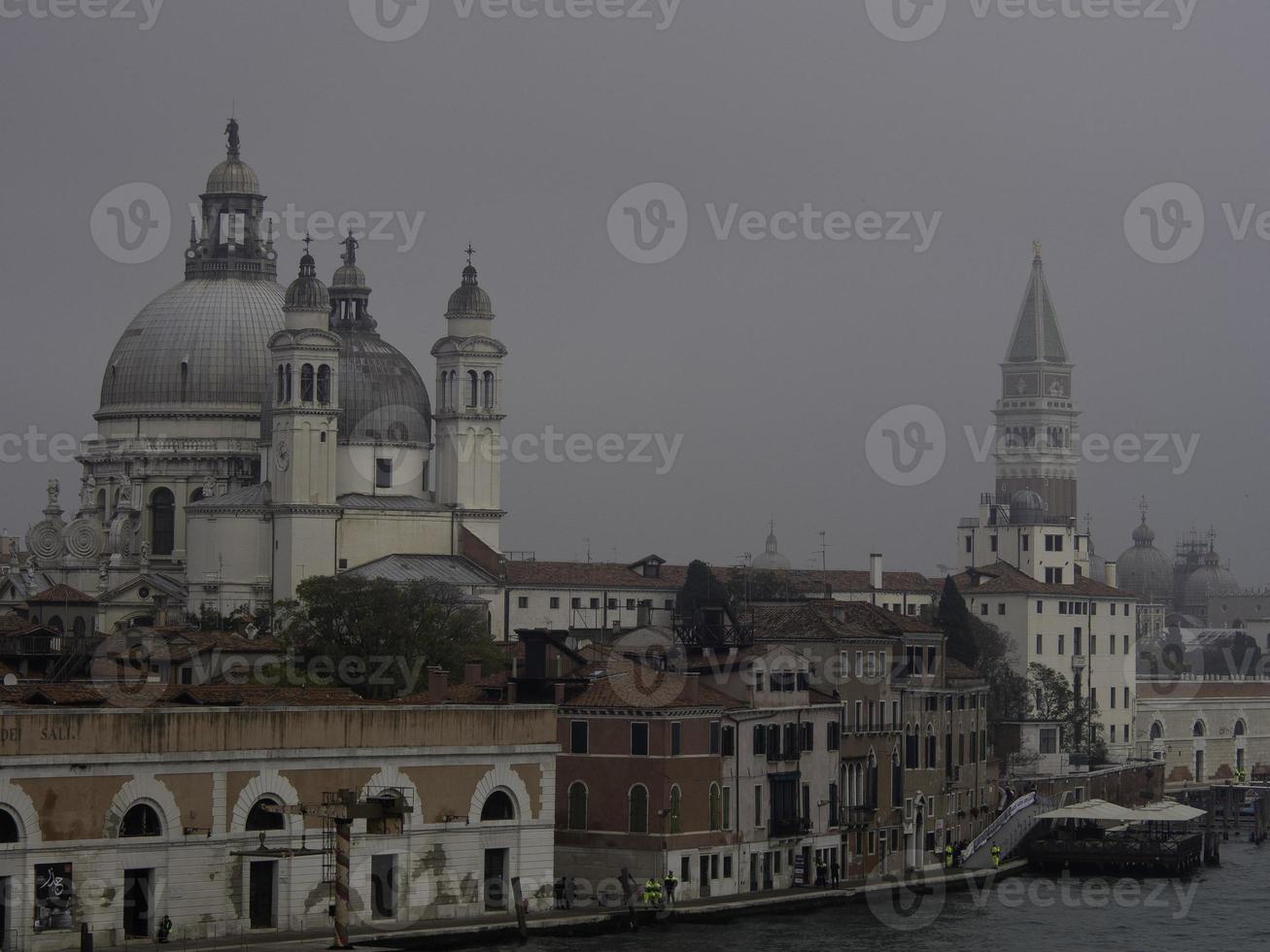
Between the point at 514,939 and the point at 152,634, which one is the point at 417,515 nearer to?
the point at 152,634

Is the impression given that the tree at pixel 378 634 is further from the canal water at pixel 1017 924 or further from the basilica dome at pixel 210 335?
the basilica dome at pixel 210 335

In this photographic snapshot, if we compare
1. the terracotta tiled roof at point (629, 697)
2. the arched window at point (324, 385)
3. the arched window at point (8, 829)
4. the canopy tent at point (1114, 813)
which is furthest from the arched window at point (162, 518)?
the arched window at point (8, 829)

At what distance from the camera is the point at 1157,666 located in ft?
373

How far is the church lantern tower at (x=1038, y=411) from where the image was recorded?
16288 cm

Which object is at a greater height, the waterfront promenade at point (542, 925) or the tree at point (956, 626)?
the tree at point (956, 626)

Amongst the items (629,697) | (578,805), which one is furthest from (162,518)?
(629,697)

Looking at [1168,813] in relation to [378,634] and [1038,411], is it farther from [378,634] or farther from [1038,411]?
[1038,411]

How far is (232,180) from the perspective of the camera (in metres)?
95.8

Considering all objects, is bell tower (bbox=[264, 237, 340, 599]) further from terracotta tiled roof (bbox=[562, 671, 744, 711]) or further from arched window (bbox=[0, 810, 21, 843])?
arched window (bbox=[0, 810, 21, 843])

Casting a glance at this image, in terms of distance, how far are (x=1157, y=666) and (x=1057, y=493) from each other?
50.1 metres

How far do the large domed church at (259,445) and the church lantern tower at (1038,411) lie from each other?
74.2 metres

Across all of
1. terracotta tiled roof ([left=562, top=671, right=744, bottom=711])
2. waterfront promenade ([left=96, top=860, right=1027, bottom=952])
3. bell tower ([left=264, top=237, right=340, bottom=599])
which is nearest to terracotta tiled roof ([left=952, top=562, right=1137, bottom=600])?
bell tower ([left=264, top=237, right=340, bottom=599])

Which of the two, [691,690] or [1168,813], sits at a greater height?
[691,690]

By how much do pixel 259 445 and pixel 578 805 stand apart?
41.3 metres
